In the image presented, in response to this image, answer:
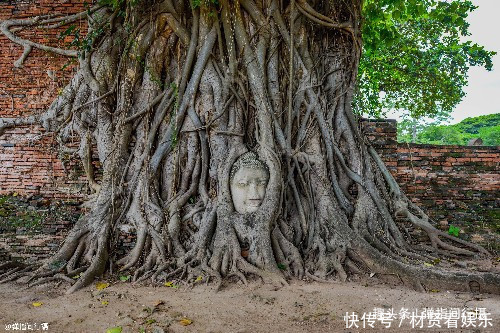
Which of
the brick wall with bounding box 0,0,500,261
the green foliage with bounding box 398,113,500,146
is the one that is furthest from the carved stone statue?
the green foliage with bounding box 398,113,500,146

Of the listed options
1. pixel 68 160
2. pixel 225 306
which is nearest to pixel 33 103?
pixel 68 160

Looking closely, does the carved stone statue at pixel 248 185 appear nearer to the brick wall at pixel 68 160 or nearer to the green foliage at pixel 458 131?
the brick wall at pixel 68 160

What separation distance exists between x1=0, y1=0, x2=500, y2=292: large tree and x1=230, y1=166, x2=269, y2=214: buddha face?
7 centimetres

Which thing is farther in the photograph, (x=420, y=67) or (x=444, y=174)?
(x=420, y=67)

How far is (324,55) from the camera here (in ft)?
15.5

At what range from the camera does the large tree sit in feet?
12.3

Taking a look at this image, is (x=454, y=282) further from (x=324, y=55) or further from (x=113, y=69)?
(x=113, y=69)

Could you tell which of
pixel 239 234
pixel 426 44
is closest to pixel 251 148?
pixel 239 234

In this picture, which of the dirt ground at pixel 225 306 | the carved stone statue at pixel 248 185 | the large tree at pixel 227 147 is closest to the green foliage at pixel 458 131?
the large tree at pixel 227 147

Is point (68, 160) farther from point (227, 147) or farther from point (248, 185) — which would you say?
point (248, 185)

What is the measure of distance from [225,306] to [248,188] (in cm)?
122

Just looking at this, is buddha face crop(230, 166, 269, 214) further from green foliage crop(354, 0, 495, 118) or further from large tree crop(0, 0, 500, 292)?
green foliage crop(354, 0, 495, 118)

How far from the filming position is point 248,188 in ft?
12.7

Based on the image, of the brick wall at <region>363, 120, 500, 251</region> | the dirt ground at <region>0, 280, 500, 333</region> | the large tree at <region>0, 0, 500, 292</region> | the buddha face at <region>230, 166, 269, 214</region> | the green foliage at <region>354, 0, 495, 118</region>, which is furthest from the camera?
the green foliage at <region>354, 0, 495, 118</region>
